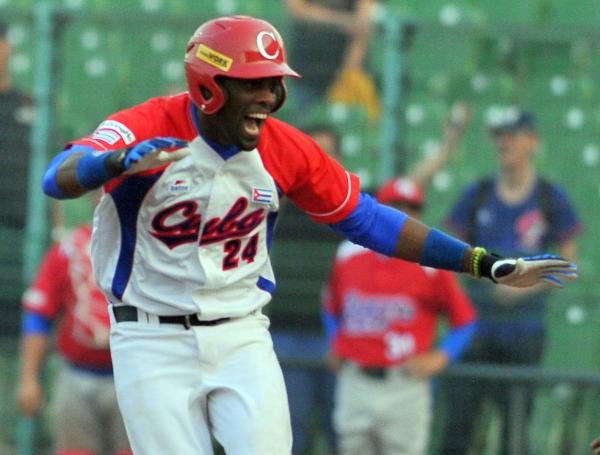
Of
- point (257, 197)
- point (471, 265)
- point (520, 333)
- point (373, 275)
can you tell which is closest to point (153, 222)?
point (257, 197)

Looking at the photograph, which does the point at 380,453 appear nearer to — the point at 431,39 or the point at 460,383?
the point at 460,383

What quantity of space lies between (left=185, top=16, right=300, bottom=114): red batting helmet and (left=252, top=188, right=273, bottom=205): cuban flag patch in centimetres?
31

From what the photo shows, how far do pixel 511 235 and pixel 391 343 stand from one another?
106 cm

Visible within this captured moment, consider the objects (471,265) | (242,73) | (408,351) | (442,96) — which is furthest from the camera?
(442,96)

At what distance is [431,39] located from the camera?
8.91 m

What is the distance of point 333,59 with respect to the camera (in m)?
9.10

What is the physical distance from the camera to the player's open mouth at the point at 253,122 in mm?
4824

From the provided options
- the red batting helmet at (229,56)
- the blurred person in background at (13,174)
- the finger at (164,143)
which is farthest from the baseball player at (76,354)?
the finger at (164,143)

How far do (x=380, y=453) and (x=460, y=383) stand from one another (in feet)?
2.18

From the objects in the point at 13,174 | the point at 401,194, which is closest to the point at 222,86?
the point at 401,194

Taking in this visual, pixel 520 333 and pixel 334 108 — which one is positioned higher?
pixel 334 108

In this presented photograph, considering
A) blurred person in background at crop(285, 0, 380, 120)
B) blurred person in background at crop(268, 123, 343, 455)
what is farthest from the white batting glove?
blurred person in background at crop(285, 0, 380, 120)

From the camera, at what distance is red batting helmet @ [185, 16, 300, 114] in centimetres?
476

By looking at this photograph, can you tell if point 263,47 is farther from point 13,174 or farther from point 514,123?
point 13,174
